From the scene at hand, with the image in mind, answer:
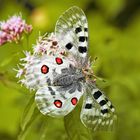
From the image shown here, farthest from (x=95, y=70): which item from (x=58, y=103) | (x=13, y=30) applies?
(x=58, y=103)

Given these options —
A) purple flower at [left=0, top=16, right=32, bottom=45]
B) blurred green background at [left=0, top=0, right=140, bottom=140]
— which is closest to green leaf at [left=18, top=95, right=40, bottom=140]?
blurred green background at [left=0, top=0, right=140, bottom=140]

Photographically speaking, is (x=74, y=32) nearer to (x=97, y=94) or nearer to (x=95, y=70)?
(x=97, y=94)

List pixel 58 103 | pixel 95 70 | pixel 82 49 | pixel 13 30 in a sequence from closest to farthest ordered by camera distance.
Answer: pixel 58 103, pixel 82 49, pixel 13 30, pixel 95 70

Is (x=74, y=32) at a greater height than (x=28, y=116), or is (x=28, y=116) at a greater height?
(x=74, y=32)

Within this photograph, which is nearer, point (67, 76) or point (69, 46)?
point (67, 76)

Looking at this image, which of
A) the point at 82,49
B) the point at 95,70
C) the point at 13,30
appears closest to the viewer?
the point at 82,49

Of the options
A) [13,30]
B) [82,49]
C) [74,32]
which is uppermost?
[13,30]

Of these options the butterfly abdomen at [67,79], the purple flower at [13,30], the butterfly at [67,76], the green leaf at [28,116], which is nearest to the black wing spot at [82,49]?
the butterfly at [67,76]
